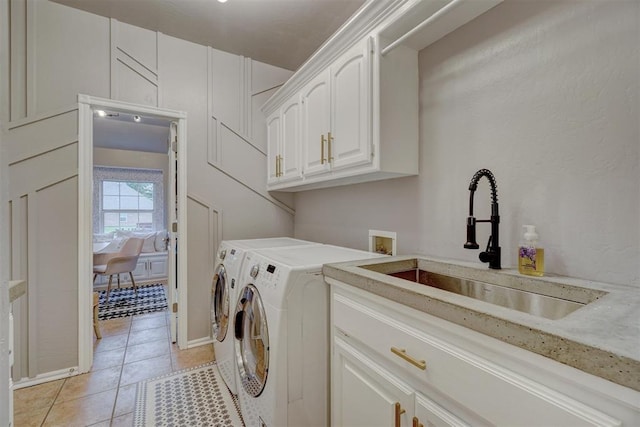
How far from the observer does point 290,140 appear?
2.28 m

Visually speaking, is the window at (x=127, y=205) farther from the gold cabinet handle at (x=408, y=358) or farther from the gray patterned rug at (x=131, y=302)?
the gold cabinet handle at (x=408, y=358)

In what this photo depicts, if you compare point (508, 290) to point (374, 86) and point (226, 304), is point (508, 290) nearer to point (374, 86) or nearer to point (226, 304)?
point (374, 86)

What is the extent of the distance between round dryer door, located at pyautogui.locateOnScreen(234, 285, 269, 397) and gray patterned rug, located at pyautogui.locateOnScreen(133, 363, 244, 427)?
29 cm

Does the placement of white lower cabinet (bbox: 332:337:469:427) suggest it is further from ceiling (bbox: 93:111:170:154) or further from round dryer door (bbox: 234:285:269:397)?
ceiling (bbox: 93:111:170:154)

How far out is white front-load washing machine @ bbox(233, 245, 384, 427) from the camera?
4.16 feet

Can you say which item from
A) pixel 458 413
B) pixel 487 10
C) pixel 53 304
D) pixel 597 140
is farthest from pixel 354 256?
pixel 53 304

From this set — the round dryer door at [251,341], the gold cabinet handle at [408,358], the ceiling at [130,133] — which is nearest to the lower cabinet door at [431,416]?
the gold cabinet handle at [408,358]

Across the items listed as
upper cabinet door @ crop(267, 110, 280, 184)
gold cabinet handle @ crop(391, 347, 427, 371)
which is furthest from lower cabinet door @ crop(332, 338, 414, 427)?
upper cabinet door @ crop(267, 110, 280, 184)

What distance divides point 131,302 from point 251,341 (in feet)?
10.0

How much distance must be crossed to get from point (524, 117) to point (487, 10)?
0.54 metres

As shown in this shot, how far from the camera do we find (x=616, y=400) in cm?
48

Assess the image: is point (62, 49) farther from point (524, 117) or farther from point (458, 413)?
point (458, 413)

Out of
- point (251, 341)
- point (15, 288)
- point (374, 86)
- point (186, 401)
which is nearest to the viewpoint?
point (15, 288)

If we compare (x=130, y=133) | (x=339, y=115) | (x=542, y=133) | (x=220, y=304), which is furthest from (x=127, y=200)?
(x=542, y=133)
